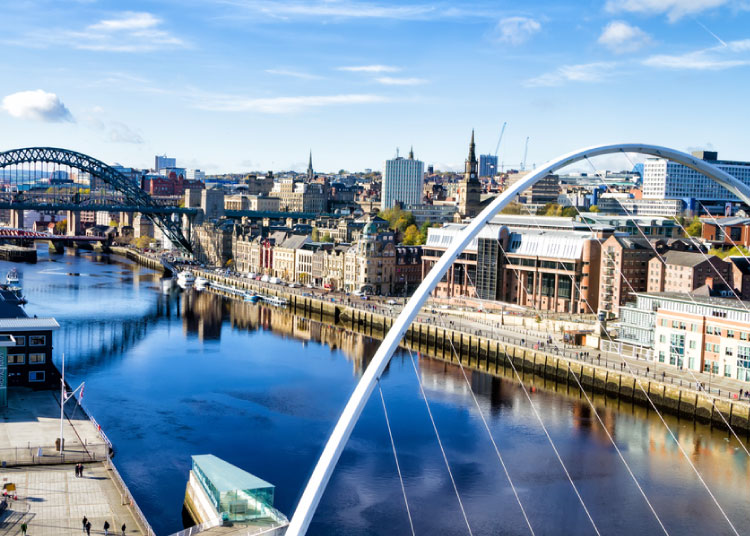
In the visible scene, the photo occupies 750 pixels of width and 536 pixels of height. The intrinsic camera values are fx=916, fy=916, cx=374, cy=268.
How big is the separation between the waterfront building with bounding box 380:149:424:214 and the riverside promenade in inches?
4293

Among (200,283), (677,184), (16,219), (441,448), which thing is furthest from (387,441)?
(16,219)

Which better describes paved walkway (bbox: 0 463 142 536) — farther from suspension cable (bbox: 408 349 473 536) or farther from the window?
the window

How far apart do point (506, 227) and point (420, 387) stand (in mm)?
22351

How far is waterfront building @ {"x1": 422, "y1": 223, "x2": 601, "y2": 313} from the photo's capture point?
48.3m

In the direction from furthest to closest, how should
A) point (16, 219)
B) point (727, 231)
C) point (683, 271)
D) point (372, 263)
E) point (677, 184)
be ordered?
point (16, 219) → point (677, 184) → point (372, 263) → point (727, 231) → point (683, 271)

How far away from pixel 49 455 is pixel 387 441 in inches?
357

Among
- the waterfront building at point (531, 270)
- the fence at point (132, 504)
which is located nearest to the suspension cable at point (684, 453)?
the fence at point (132, 504)

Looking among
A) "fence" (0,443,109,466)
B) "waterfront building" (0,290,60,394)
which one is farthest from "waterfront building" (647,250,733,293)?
"fence" (0,443,109,466)

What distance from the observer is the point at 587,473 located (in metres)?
23.1

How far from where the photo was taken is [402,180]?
134m

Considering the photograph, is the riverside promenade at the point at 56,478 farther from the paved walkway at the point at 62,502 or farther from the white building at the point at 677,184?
the white building at the point at 677,184

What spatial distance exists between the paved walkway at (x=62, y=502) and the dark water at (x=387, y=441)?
1122 millimetres

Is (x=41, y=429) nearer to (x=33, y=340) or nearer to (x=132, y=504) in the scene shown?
(x=33, y=340)

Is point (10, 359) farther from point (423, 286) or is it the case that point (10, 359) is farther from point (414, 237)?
point (414, 237)
